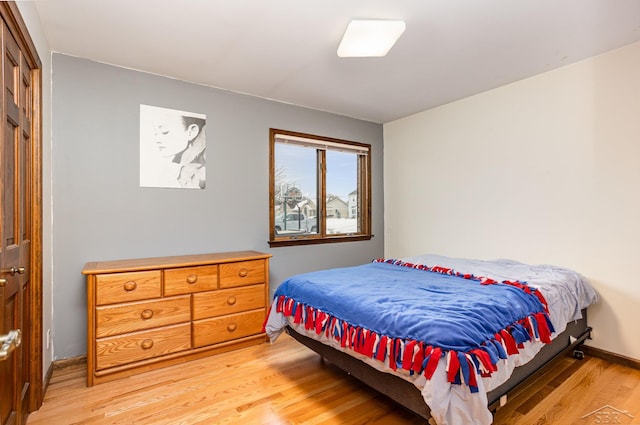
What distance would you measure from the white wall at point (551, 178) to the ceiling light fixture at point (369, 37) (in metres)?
1.68

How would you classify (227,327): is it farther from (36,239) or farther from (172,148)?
(172,148)

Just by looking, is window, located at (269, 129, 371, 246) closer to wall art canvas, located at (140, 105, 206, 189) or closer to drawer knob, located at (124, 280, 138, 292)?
wall art canvas, located at (140, 105, 206, 189)

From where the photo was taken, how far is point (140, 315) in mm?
2416

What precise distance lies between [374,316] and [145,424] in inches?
55.7

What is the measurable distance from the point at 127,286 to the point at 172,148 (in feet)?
4.12

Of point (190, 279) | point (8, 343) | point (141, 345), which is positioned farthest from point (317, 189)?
point (8, 343)

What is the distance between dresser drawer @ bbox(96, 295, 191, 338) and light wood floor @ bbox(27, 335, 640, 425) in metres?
0.35

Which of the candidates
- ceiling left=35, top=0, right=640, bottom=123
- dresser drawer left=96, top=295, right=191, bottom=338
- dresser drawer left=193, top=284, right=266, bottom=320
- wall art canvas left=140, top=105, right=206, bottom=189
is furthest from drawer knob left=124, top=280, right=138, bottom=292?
ceiling left=35, top=0, right=640, bottom=123

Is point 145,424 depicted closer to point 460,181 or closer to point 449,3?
point 449,3

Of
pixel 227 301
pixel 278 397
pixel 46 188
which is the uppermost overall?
pixel 46 188

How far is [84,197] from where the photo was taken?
8.53ft

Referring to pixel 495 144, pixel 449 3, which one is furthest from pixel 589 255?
pixel 449 3

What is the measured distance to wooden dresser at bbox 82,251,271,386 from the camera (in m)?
2.29

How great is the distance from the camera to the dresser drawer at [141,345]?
7.51 feet
